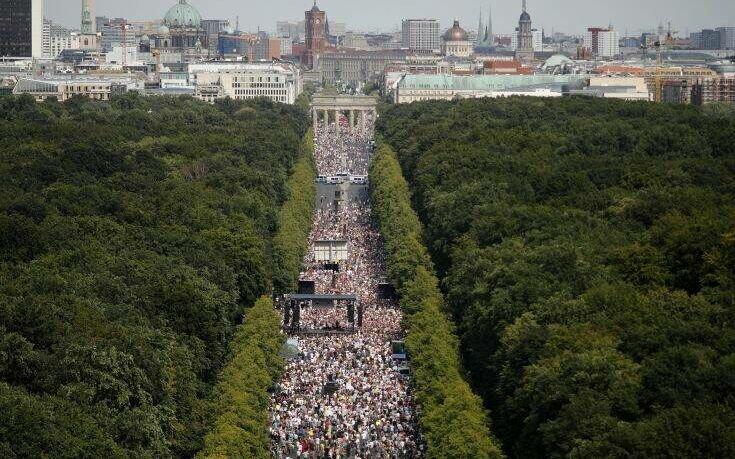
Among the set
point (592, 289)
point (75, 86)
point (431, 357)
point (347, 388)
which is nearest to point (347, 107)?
point (75, 86)

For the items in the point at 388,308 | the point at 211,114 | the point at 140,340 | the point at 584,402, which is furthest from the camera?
the point at 211,114

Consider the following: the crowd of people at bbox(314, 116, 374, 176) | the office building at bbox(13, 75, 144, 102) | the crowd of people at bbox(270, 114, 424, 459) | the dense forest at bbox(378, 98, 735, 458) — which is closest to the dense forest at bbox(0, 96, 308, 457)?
the crowd of people at bbox(270, 114, 424, 459)

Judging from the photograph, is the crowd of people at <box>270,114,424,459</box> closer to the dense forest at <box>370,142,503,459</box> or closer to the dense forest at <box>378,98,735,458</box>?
the dense forest at <box>370,142,503,459</box>

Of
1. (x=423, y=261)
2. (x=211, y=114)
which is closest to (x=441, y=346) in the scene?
(x=423, y=261)

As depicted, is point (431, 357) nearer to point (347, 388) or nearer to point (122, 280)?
point (347, 388)

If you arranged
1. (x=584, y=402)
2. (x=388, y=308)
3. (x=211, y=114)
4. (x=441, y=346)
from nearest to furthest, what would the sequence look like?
(x=584, y=402) < (x=441, y=346) < (x=388, y=308) < (x=211, y=114)

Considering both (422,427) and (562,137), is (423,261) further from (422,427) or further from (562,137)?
(562,137)
